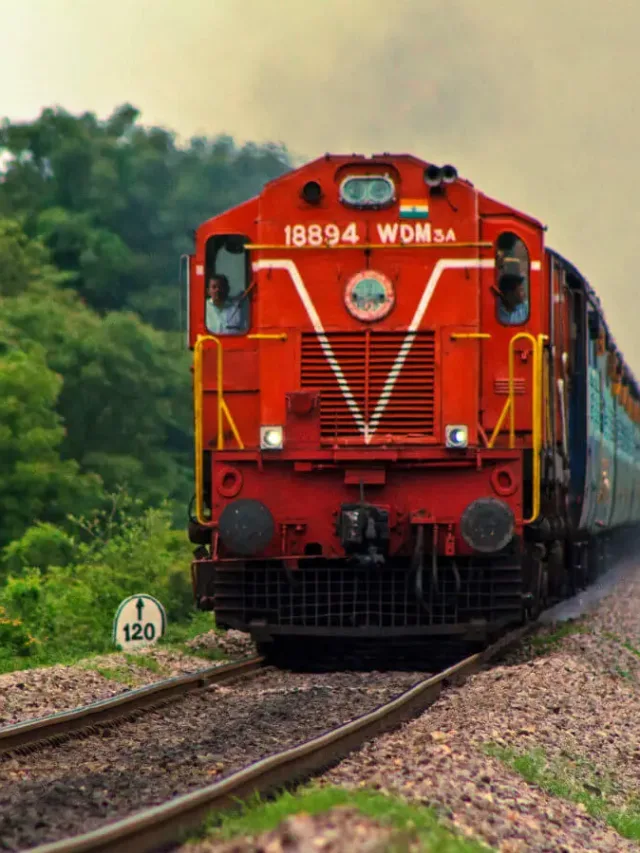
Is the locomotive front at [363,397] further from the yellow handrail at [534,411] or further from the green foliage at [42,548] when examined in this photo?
the green foliage at [42,548]

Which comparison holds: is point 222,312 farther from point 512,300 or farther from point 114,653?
point 114,653

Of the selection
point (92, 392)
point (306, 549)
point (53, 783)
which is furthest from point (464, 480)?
point (92, 392)

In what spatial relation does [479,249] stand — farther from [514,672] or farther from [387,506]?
[514,672]

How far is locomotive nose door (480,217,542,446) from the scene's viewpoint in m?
12.1

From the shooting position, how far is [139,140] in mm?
57469

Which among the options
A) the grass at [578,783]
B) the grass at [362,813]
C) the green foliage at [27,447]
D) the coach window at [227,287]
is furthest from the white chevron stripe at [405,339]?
the green foliage at [27,447]

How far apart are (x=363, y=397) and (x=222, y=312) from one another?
146cm

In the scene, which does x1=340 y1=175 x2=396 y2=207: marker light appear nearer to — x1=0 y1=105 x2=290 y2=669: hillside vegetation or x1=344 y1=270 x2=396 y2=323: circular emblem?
x1=344 y1=270 x2=396 y2=323: circular emblem

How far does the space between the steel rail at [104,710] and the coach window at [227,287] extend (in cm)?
287

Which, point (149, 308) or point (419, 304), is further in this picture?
point (149, 308)

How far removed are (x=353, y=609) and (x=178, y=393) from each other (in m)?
33.9

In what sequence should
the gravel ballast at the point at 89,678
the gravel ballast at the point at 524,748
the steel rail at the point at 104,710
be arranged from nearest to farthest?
1. the gravel ballast at the point at 524,748
2. the steel rail at the point at 104,710
3. the gravel ballast at the point at 89,678

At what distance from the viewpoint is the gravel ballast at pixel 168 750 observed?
249 inches

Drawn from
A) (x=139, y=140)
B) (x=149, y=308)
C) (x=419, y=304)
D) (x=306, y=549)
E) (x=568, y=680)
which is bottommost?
(x=568, y=680)
